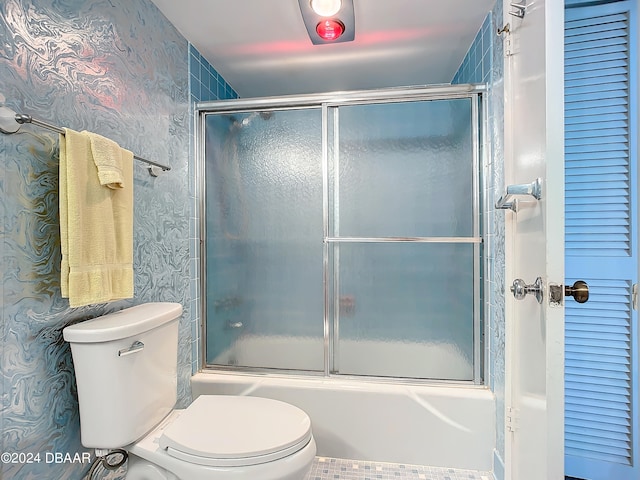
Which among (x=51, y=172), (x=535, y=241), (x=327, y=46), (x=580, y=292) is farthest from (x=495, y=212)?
(x=51, y=172)

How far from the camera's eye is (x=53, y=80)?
1075 millimetres

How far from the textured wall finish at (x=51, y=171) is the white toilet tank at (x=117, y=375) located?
10 cm

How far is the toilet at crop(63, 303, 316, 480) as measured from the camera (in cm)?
106

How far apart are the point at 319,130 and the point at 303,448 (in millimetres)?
1427

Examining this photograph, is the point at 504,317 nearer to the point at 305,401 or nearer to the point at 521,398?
the point at 521,398

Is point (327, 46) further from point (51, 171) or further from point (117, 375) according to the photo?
point (117, 375)

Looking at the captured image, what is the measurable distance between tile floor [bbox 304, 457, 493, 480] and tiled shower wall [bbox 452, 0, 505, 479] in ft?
0.53

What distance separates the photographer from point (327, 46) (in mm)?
1857

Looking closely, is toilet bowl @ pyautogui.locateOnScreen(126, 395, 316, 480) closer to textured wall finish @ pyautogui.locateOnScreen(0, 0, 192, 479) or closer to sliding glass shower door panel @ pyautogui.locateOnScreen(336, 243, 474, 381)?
textured wall finish @ pyautogui.locateOnScreen(0, 0, 192, 479)

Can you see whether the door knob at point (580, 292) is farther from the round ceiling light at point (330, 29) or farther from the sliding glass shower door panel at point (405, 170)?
the round ceiling light at point (330, 29)

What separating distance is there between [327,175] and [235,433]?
3.97 ft

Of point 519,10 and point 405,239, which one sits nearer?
point 519,10

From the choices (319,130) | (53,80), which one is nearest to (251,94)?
(319,130)

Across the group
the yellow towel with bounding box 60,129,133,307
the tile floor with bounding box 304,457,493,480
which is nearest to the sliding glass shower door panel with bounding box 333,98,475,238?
the yellow towel with bounding box 60,129,133,307
